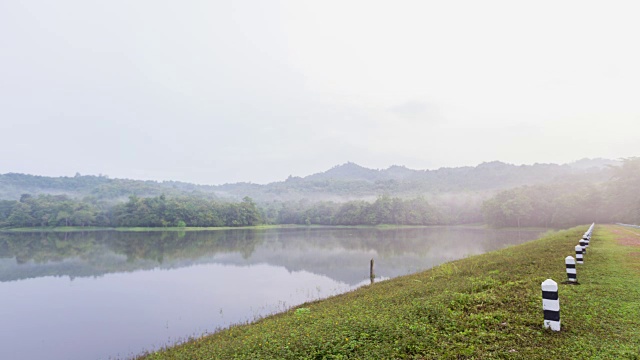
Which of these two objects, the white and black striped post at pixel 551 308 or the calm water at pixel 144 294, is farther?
the calm water at pixel 144 294

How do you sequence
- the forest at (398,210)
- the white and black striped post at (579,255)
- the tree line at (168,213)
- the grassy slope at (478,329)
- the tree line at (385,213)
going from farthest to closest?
the tree line at (385,213), the tree line at (168,213), the forest at (398,210), the white and black striped post at (579,255), the grassy slope at (478,329)

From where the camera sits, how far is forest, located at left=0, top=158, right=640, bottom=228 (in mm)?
71544

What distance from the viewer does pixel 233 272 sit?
29.1 meters

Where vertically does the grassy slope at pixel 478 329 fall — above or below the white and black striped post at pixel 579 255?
below

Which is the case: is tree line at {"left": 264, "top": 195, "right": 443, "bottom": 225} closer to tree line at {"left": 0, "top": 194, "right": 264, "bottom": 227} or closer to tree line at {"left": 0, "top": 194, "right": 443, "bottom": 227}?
tree line at {"left": 0, "top": 194, "right": 443, "bottom": 227}

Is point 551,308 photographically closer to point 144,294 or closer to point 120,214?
point 144,294

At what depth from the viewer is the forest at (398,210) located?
71.5 metres

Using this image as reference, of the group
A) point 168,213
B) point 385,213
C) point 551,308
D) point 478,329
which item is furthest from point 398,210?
point 551,308

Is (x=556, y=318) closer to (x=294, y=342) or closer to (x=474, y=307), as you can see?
(x=474, y=307)

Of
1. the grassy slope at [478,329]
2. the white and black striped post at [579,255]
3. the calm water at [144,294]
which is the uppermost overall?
the white and black striped post at [579,255]

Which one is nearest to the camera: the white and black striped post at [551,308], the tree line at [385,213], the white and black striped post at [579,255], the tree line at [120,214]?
the white and black striped post at [551,308]

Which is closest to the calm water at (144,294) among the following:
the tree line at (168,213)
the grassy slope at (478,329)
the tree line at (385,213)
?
the grassy slope at (478,329)

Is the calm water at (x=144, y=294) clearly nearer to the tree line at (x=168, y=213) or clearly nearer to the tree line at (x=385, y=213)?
the tree line at (x=168, y=213)

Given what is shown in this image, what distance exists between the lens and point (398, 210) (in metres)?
137
